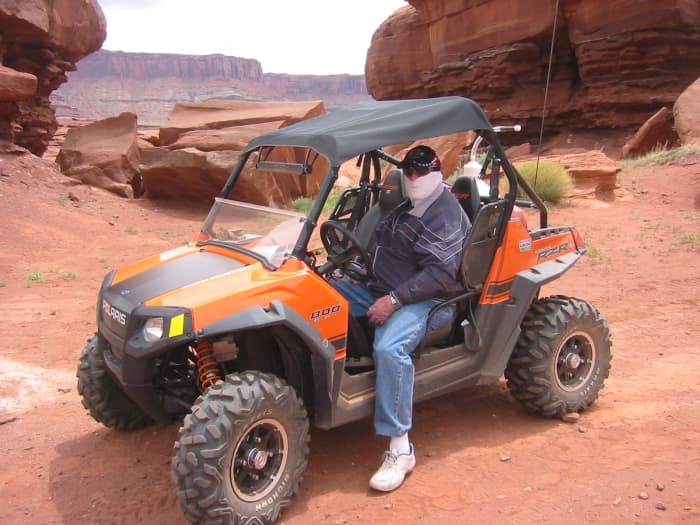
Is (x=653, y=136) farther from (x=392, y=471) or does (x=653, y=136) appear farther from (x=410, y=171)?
(x=392, y=471)

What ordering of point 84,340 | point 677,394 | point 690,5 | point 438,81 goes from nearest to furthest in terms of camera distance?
point 677,394, point 84,340, point 690,5, point 438,81

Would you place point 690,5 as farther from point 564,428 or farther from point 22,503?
point 22,503

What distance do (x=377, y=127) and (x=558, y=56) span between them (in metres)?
22.9

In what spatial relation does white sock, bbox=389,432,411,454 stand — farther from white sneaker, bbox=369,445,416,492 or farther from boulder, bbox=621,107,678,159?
boulder, bbox=621,107,678,159

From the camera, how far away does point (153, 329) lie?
2.91 meters

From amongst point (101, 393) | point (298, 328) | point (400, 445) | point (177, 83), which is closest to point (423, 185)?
point (298, 328)

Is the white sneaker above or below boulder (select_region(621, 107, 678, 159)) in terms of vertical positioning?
below

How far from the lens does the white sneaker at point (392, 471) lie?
10.6 ft

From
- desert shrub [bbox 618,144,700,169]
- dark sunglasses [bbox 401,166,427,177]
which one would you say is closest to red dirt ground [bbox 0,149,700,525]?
dark sunglasses [bbox 401,166,427,177]

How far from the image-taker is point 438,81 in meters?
27.8

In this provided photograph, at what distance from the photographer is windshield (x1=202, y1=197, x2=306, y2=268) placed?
10.8ft

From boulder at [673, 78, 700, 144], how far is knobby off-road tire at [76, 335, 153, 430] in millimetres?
14423

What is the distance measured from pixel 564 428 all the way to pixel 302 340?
185 centimetres

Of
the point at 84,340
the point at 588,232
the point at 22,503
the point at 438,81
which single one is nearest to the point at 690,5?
the point at 438,81
